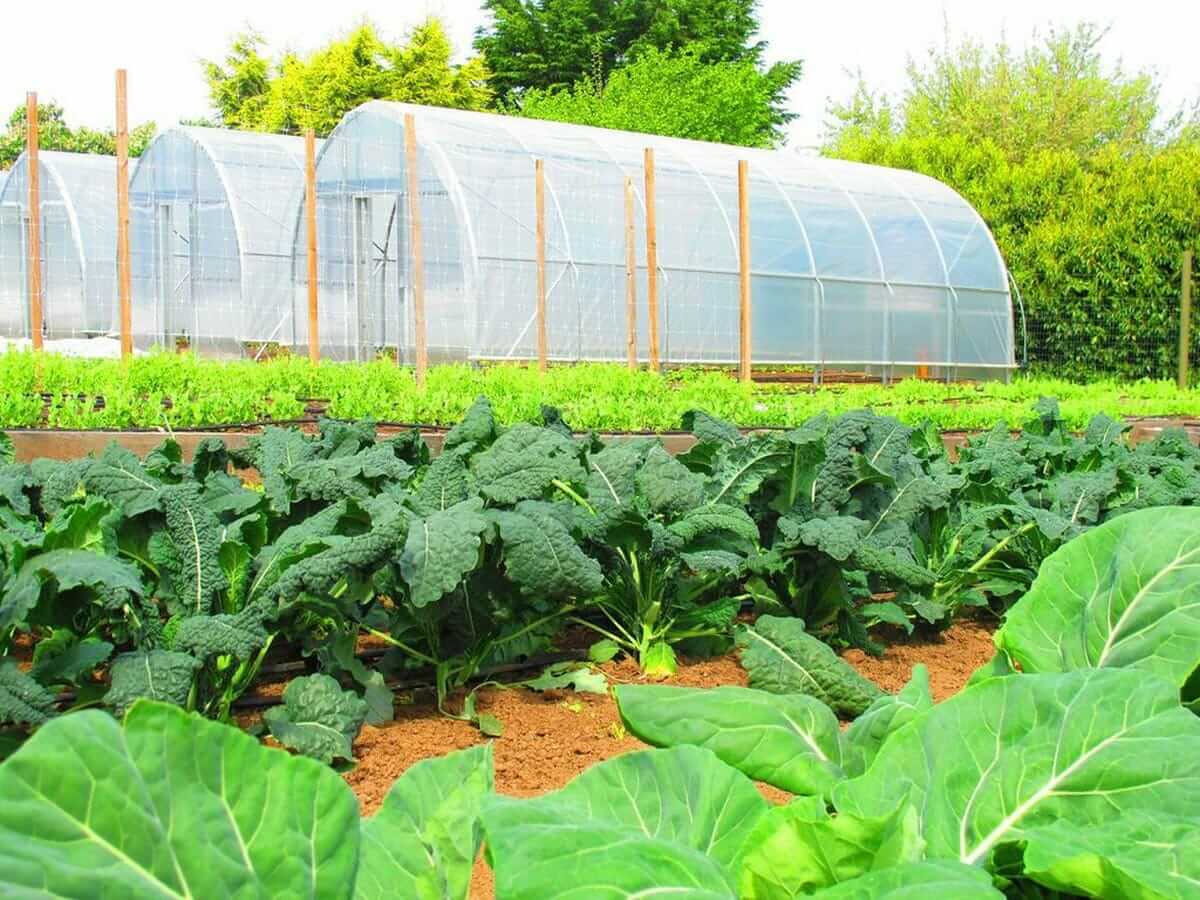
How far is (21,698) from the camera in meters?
2.64

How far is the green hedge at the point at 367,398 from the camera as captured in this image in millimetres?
A: 8320

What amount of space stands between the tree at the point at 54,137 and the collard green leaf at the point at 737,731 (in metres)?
44.3

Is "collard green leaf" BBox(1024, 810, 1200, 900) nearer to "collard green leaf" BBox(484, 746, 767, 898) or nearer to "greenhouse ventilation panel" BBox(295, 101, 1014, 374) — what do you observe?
"collard green leaf" BBox(484, 746, 767, 898)

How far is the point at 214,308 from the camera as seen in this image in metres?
19.4

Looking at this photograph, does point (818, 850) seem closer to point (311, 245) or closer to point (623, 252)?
point (311, 245)

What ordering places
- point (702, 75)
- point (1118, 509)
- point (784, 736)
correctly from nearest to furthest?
point (784, 736) → point (1118, 509) → point (702, 75)

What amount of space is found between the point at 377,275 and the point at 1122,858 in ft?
57.4

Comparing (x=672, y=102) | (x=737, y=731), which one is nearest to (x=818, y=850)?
(x=737, y=731)

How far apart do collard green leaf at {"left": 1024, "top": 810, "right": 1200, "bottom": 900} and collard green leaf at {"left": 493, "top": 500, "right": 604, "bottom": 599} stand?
2196 mm

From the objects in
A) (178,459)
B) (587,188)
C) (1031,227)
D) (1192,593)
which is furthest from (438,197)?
(1192,593)

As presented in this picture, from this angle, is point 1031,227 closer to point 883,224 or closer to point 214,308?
point 883,224

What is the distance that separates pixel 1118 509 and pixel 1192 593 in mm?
3457

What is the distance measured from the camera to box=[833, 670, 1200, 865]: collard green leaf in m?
1.07

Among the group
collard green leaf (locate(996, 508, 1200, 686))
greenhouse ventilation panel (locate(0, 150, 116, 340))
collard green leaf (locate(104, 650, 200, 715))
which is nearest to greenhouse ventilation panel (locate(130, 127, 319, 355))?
greenhouse ventilation panel (locate(0, 150, 116, 340))
